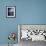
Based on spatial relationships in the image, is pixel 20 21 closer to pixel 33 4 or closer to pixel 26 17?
pixel 26 17

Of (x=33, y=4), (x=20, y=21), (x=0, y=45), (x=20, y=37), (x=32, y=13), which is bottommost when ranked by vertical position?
(x=0, y=45)

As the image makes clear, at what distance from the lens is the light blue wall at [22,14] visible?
171 inches

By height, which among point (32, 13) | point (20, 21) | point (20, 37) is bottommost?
point (20, 37)

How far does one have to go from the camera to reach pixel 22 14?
4.35 metres

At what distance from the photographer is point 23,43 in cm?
406

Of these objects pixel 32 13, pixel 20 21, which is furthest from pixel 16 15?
pixel 32 13

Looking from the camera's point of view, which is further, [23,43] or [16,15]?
[16,15]

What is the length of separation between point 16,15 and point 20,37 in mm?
742

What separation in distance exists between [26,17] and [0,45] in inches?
48.6

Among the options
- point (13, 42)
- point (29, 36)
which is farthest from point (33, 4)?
point (13, 42)

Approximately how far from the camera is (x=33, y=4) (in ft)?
14.2

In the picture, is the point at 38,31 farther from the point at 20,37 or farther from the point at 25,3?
the point at 25,3

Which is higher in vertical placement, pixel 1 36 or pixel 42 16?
pixel 42 16

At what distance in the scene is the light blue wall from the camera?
4.33m
